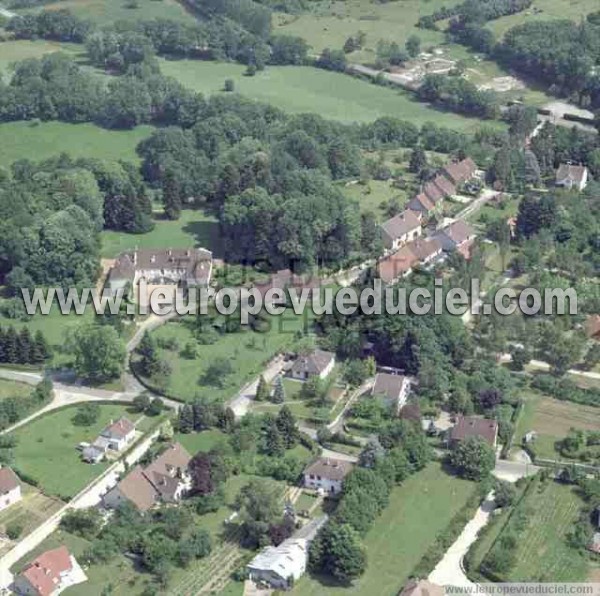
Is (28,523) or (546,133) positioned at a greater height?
(546,133)

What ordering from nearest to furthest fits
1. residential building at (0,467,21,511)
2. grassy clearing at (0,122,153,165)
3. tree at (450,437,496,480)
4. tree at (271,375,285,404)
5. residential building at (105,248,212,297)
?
residential building at (0,467,21,511), tree at (450,437,496,480), tree at (271,375,285,404), residential building at (105,248,212,297), grassy clearing at (0,122,153,165)

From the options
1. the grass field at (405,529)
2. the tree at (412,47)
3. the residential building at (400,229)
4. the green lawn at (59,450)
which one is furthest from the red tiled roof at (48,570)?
the tree at (412,47)

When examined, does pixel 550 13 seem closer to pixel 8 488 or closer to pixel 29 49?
pixel 29 49

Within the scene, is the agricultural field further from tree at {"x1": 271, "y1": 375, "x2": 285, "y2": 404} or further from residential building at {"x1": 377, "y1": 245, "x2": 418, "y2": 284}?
residential building at {"x1": 377, "y1": 245, "x2": 418, "y2": 284}

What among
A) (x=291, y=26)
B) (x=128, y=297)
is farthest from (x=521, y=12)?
(x=128, y=297)

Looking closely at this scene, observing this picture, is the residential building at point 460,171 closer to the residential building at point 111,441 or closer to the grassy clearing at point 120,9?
the residential building at point 111,441

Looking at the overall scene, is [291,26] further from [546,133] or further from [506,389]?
[506,389]

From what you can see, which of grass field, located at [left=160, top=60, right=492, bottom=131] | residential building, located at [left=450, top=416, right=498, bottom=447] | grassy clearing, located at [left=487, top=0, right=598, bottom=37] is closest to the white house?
residential building, located at [left=450, top=416, right=498, bottom=447]
